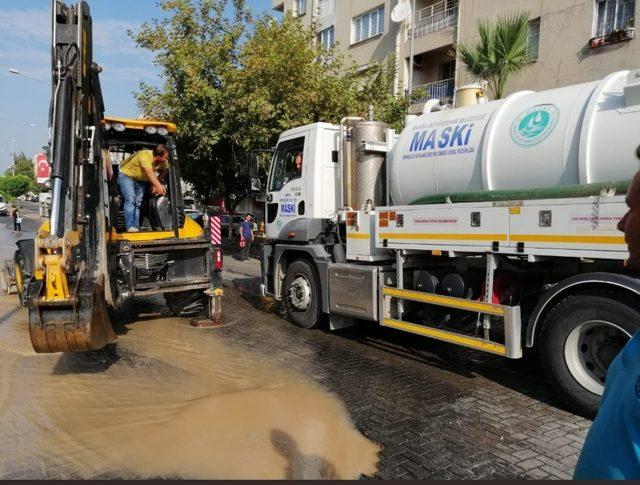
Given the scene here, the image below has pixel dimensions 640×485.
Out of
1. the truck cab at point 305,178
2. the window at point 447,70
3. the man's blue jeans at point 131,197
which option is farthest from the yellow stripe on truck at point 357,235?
the window at point 447,70

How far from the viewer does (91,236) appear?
5.73 meters

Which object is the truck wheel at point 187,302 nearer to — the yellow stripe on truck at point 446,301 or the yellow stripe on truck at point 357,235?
the yellow stripe on truck at point 357,235

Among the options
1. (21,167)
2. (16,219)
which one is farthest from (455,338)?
(21,167)

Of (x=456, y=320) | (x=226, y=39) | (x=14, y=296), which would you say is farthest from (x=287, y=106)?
(x=456, y=320)

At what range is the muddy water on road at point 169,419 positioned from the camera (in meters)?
3.51

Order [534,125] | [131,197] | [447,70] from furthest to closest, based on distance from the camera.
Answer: [447,70], [131,197], [534,125]

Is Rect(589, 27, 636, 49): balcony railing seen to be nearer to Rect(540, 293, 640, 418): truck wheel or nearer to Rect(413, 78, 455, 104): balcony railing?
Rect(413, 78, 455, 104): balcony railing

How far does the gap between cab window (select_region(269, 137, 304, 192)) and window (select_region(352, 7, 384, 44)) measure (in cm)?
1717

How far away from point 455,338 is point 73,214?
4001 millimetres

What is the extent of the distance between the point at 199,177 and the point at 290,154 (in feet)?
36.9

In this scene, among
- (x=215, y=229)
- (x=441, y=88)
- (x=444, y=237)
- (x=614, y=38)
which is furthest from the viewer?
(x=441, y=88)

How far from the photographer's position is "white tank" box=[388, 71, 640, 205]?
4.38m

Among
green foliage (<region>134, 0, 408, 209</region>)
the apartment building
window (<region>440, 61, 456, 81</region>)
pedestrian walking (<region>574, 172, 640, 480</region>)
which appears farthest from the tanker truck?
window (<region>440, 61, 456, 81</region>)

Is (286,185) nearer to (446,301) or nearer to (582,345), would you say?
(446,301)
